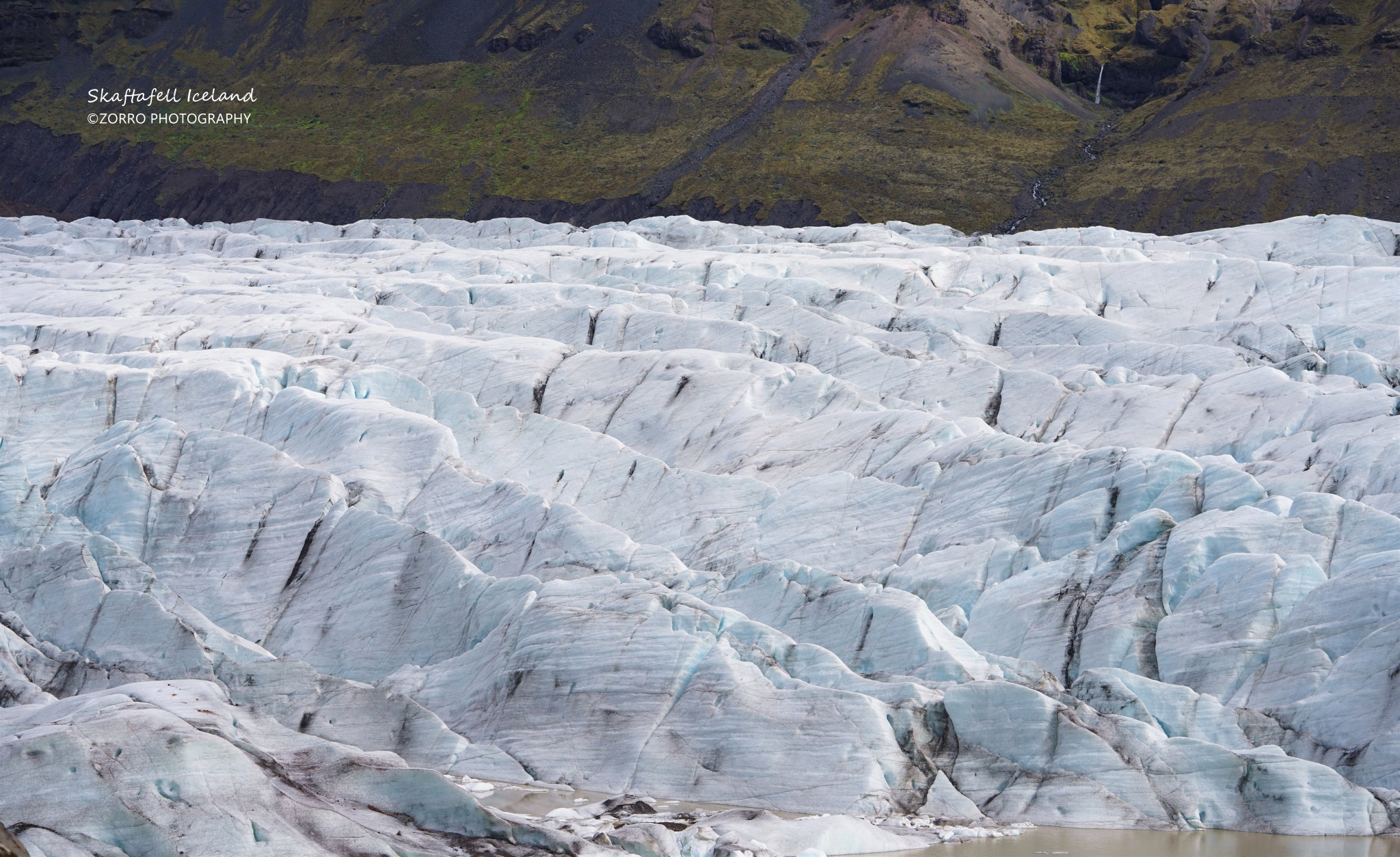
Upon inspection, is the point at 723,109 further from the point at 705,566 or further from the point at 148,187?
the point at 705,566

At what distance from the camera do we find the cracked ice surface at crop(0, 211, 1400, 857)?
17.1m

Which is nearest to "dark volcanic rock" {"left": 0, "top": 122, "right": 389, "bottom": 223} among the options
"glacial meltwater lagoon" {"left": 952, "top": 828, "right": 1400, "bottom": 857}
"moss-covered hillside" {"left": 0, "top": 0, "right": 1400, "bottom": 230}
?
"moss-covered hillside" {"left": 0, "top": 0, "right": 1400, "bottom": 230}

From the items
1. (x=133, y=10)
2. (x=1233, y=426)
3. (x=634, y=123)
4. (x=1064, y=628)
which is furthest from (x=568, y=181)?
(x=1064, y=628)

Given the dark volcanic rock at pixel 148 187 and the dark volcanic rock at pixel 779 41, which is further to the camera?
the dark volcanic rock at pixel 779 41

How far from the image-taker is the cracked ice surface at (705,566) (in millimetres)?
17109

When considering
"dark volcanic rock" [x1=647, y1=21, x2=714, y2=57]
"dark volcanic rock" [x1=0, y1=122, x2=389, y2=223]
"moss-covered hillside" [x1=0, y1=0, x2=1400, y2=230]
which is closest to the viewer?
"moss-covered hillside" [x1=0, y1=0, x2=1400, y2=230]

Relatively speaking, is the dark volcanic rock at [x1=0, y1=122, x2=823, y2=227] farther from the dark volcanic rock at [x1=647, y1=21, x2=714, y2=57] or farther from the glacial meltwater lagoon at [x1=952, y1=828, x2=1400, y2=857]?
the glacial meltwater lagoon at [x1=952, y1=828, x2=1400, y2=857]

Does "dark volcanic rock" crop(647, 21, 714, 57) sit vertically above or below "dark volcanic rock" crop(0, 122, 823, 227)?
above

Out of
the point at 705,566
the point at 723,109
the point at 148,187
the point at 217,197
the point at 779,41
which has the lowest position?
the point at 217,197

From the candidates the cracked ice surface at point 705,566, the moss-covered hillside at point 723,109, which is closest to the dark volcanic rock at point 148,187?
the moss-covered hillside at point 723,109

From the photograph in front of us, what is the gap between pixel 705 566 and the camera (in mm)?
26344

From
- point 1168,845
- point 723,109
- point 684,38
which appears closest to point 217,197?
point 684,38

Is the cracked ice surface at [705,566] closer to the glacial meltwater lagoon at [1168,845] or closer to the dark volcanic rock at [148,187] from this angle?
the glacial meltwater lagoon at [1168,845]

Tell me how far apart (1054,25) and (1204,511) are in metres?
93.7
